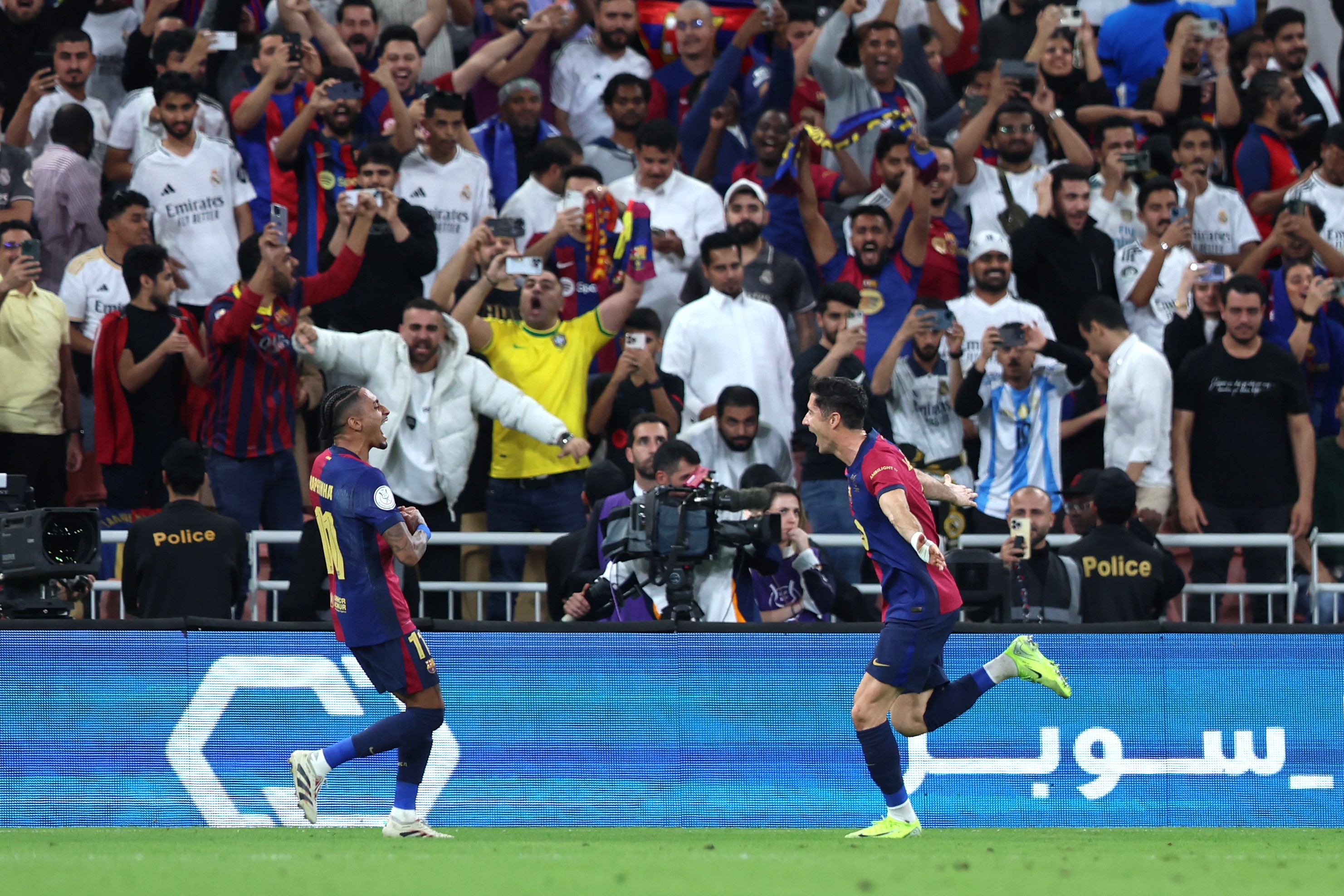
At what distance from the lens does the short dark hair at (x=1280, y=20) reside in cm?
1541

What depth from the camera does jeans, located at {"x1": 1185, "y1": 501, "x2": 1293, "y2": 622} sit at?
439 inches

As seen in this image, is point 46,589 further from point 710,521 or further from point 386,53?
point 386,53

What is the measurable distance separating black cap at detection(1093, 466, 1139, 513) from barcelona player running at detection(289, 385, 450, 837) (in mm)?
4240

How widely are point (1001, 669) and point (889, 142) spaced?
5.95 m

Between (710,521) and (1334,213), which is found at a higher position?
(1334,213)

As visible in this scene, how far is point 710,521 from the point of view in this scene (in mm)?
9398

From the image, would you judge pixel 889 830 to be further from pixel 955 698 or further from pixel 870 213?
pixel 870 213

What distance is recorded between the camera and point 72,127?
42.4ft

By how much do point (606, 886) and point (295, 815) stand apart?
374 centimetres

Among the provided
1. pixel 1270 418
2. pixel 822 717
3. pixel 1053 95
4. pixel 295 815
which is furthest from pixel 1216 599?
pixel 295 815

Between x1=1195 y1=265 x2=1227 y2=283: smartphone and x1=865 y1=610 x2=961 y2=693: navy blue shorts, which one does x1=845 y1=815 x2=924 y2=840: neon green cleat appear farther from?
x1=1195 y1=265 x2=1227 y2=283: smartphone

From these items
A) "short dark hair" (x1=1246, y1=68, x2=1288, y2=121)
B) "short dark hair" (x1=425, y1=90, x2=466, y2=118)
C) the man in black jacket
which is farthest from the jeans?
"short dark hair" (x1=425, y1=90, x2=466, y2=118)

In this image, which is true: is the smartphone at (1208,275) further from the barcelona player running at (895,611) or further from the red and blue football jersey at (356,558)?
the red and blue football jersey at (356,558)

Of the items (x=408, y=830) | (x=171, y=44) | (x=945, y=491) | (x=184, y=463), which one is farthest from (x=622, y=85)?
(x=408, y=830)
